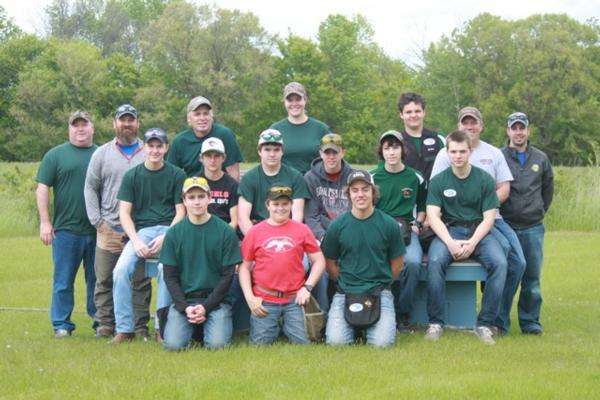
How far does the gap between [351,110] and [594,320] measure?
2186 inches

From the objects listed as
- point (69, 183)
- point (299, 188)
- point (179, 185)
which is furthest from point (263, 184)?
point (69, 183)

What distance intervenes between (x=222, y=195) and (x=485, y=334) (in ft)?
9.13

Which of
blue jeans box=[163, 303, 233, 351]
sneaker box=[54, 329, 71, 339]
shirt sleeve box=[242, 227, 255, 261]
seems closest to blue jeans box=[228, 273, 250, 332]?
shirt sleeve box=[242, 227, 255, 261]

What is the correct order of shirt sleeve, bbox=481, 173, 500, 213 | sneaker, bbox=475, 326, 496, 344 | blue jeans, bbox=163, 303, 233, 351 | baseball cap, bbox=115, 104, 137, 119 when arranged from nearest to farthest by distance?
blue jeans, bbox=163, 303, 233, 351 → sneaker, bbox=475, 326, 496, 344 → shirt sleeve, bbox=481, 173, 500, 213 → baseball cap, bbox=115, 104, 137, 119

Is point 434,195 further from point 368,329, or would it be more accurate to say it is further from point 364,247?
point 368,329

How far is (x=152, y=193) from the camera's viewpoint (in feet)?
29.9

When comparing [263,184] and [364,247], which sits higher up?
[263,184]

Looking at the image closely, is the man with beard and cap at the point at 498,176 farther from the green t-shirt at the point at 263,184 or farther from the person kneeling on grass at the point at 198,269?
the person kneeling on grass at the point at 198,269

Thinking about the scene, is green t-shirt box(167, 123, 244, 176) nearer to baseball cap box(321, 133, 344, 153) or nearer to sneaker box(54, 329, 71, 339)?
baseball cap box(321, 133, 344, 153)

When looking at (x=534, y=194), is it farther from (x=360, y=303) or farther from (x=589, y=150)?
(x=589, y=150)

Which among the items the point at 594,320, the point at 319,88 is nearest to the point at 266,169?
the point at 594,320

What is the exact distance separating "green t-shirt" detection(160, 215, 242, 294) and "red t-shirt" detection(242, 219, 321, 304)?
0.57ft

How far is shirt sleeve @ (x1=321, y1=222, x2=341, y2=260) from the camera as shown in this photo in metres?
8.57

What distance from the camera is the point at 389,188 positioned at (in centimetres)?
919
